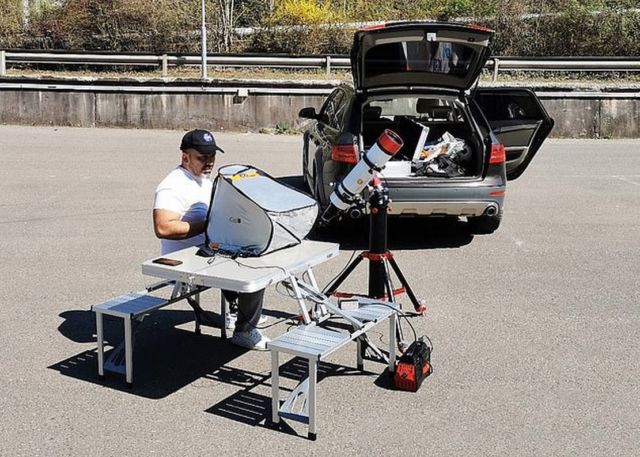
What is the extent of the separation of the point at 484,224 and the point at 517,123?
1.38 meters

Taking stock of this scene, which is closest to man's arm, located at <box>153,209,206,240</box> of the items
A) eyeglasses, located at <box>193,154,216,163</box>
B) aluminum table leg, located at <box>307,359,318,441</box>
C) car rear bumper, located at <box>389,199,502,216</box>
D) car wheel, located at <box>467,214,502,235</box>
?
eyeglasses, located at <box>193,154,216,163</box>

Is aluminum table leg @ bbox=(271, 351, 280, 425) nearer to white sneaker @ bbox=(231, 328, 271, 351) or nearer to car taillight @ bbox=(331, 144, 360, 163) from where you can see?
white sneaker @ bbox=(231, 328, 271, 351)

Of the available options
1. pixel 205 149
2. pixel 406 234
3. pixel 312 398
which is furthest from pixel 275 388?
pixel 406 234

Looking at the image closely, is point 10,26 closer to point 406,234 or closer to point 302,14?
point 302,14

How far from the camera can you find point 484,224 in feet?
30.2

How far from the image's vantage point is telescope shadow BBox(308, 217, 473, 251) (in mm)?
8914

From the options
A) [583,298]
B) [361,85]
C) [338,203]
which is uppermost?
[361,85]

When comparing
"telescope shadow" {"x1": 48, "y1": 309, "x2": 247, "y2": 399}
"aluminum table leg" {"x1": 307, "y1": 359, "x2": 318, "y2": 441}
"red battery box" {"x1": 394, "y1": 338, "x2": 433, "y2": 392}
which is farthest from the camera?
"telescope shadow" {"x1": 48, "y1": 309, "x2": 247, "y2": 399}

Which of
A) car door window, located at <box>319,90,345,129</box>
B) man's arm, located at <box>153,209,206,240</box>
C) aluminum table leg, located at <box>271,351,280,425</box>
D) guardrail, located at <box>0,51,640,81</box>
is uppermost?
guardrail, located at <box>0,51,640,81</box>

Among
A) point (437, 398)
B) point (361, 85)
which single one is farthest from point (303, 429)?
point (361, 85)

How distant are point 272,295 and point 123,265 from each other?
1.65 metres

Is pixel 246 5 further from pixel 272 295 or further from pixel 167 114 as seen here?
pixel 272 295

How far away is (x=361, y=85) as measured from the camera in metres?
8.80

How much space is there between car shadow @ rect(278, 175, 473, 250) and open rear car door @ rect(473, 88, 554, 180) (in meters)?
0.97
